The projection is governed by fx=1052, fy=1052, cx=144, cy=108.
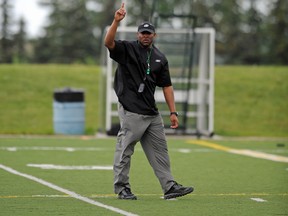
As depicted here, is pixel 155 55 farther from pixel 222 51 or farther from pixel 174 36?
pixel 222 51

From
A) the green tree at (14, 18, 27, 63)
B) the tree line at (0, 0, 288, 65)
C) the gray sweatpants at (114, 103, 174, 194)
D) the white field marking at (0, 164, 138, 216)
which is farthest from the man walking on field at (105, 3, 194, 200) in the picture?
the green tree at (14, 18, 27, 63)

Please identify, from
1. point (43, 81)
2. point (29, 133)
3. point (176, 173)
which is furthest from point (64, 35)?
point (176, 173)

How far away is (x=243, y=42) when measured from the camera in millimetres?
73062

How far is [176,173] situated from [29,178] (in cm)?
246

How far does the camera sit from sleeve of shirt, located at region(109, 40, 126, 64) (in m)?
12.0

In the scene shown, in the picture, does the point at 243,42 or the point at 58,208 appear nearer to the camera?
the point at 58,208

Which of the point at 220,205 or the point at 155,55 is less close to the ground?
the point at 155,55

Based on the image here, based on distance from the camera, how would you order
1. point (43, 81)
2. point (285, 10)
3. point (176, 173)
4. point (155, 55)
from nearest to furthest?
point (155, 55)
point (176, 173)
point (43, 81)
point (285, 10)

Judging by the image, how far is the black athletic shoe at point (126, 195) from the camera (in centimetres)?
1223

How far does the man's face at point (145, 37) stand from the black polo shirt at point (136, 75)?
0.10 meters

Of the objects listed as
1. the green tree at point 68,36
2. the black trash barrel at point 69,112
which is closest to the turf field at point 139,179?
the black trash barrel at point 69,112

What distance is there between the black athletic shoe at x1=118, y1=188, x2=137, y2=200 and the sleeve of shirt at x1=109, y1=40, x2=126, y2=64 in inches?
59.4

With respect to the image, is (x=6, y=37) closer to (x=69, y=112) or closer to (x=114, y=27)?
(x=69, y=112)

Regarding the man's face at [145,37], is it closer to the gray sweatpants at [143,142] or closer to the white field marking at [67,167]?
the gray sweatpants at [143,142]
